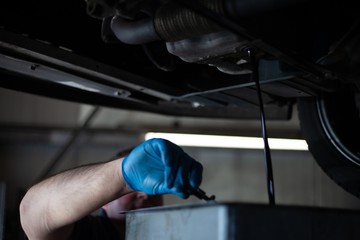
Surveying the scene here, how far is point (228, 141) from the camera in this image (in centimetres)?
411

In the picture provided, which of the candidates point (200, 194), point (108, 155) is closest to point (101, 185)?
point (200, 194)

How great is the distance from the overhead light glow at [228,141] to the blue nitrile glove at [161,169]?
284 cm

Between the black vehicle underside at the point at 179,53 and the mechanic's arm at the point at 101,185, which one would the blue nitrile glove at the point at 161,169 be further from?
the black vehicle underside at the point at 179,53

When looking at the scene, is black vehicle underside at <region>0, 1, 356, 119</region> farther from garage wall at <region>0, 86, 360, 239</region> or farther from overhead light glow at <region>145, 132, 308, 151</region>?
garage wall at <region>0, 86, 360, 239</region>

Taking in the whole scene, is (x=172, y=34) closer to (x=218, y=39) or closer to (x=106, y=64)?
(x=218, y=39)

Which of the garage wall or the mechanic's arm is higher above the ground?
the garage wall

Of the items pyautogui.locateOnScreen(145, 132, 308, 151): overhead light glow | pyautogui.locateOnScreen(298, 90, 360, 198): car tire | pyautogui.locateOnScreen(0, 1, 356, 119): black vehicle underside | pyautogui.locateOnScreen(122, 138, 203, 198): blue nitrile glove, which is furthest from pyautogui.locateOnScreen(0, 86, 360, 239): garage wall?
pyautogui.locateOnScreen(122, 138, 203, 198): blue nitrile glove

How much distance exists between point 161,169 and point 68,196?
30 centimetres

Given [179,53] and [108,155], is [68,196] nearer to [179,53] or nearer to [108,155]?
[179,53]

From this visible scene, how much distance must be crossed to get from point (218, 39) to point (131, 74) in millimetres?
427

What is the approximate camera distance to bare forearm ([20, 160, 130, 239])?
1.14m

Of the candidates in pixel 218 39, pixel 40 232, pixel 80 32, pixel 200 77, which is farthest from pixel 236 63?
pixel 40 232

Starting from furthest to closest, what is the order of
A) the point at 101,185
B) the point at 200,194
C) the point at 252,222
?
the point at 101,185 → the point at 200,194 → the point at 252,222

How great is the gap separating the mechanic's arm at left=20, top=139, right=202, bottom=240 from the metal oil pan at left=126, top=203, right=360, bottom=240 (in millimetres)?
121
